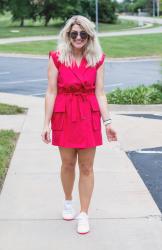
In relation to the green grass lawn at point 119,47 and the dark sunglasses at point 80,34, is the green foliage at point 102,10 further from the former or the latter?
the dark sunglasses at point 80,34

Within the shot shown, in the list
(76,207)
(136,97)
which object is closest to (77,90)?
(76,207)

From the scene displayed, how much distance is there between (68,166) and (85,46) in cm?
100

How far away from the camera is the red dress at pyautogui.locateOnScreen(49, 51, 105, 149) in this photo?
15.3ft

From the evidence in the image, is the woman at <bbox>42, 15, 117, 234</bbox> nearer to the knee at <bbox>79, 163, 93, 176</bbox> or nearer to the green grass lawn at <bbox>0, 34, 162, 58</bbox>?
the knee at <bbox>79, 163, 93, 176</bbox>

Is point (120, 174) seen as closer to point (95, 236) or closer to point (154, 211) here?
point (154, 211)

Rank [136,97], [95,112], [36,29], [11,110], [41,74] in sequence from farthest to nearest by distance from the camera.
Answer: [36,29] < [41,74] < [136,97] < [11,110] < [95,112]

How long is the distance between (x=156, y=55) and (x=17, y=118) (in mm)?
19889

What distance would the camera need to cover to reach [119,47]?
108ft

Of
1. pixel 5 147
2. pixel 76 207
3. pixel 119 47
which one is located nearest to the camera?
pixel 76 207

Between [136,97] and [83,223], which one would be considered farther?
[136,97]

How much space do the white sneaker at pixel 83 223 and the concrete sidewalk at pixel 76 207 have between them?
46 millimetres

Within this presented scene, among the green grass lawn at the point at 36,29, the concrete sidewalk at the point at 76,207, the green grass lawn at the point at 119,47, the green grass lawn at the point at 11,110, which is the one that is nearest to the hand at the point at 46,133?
the concrete sidewalk at the point at 76,207

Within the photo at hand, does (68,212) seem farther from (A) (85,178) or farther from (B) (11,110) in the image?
(B) (11,110)

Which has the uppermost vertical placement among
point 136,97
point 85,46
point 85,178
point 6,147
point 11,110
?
point 85,46
